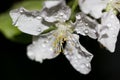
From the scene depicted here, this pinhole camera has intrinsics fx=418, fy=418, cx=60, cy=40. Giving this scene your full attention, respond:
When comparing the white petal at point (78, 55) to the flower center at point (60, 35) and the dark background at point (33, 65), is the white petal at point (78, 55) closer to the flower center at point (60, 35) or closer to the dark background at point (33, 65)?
the flower center at point (60, 35)

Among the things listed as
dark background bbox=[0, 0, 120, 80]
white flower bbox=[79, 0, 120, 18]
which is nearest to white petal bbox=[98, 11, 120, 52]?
white flower bbox=[79, 0, 120, 18]

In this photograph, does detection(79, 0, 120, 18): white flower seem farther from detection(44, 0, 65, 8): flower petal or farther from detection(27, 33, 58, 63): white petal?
detection(27, 33, 58, 63): white petal

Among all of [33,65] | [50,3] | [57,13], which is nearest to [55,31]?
[57,13]

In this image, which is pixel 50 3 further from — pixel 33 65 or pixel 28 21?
pixel 33 65

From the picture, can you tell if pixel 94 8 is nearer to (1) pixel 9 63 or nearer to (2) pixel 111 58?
(1) pixel 9 63

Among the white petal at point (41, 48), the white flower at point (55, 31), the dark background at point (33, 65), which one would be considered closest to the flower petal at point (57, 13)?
the white flower at point (55, 31)
